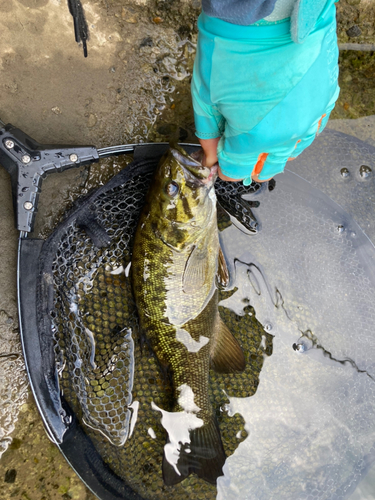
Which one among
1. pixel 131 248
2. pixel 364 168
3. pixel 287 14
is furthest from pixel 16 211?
pixel 364 168

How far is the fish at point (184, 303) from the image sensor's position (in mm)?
1874

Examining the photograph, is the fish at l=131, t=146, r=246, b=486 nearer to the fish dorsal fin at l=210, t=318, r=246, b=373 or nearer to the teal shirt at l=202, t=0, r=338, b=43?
the fish dorsal fin at l=210, t=318, r=246, b=373

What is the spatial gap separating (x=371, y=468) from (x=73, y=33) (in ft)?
11.0

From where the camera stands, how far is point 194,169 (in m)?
1.84

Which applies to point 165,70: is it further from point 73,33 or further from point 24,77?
point 24,77

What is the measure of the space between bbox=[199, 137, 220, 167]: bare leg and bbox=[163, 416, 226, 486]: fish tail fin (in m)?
1.47

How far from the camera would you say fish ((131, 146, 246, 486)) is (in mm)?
1874

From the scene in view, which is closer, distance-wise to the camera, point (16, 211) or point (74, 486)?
point (16, 211)

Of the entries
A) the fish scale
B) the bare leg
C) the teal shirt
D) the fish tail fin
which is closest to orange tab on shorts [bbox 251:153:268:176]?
the bare leg

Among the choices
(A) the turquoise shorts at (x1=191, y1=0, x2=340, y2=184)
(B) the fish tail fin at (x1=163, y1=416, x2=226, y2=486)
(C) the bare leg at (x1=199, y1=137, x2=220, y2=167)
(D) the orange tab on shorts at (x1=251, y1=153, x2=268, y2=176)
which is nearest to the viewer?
(A) the turquoise shorts at (x1=191, y1=0, x2=340, y2=184)

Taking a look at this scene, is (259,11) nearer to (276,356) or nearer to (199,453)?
(276,356)

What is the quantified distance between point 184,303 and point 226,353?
1.39 feet

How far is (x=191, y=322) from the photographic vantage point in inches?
78.2

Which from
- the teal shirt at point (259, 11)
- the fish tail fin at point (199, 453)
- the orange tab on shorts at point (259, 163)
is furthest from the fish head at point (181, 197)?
the fish tail fin at point (199, 453)
